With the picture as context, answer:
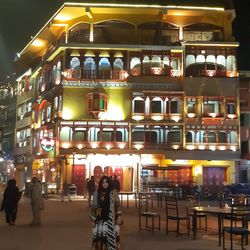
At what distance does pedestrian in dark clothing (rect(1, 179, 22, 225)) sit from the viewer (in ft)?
55.0

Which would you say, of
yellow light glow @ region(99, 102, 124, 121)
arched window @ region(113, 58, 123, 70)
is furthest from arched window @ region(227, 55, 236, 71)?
yellow light glow @ region(99, 102, 124, 121)

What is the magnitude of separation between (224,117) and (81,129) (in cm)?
1411

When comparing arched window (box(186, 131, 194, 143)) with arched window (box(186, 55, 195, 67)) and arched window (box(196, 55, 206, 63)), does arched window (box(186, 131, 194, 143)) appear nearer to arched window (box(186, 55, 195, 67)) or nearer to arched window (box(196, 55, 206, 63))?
arched window (box(186, 55, 195, 67))

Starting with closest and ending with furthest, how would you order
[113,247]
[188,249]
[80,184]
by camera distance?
[113,247]
[188,249]
[80,184]

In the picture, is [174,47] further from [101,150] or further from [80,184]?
[80,184]

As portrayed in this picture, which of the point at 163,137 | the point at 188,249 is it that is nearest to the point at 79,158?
the point at 163,137

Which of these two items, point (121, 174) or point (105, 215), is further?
point (121, 174)

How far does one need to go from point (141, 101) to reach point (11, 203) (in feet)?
101

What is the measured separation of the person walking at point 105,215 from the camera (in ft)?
28.1

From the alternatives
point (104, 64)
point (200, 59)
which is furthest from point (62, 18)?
point (200, 59)

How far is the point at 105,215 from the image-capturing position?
28.2ft

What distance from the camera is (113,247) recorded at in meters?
8.58

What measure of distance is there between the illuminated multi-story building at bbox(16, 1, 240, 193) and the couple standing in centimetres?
2689

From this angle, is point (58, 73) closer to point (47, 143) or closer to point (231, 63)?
point (47, 143)
